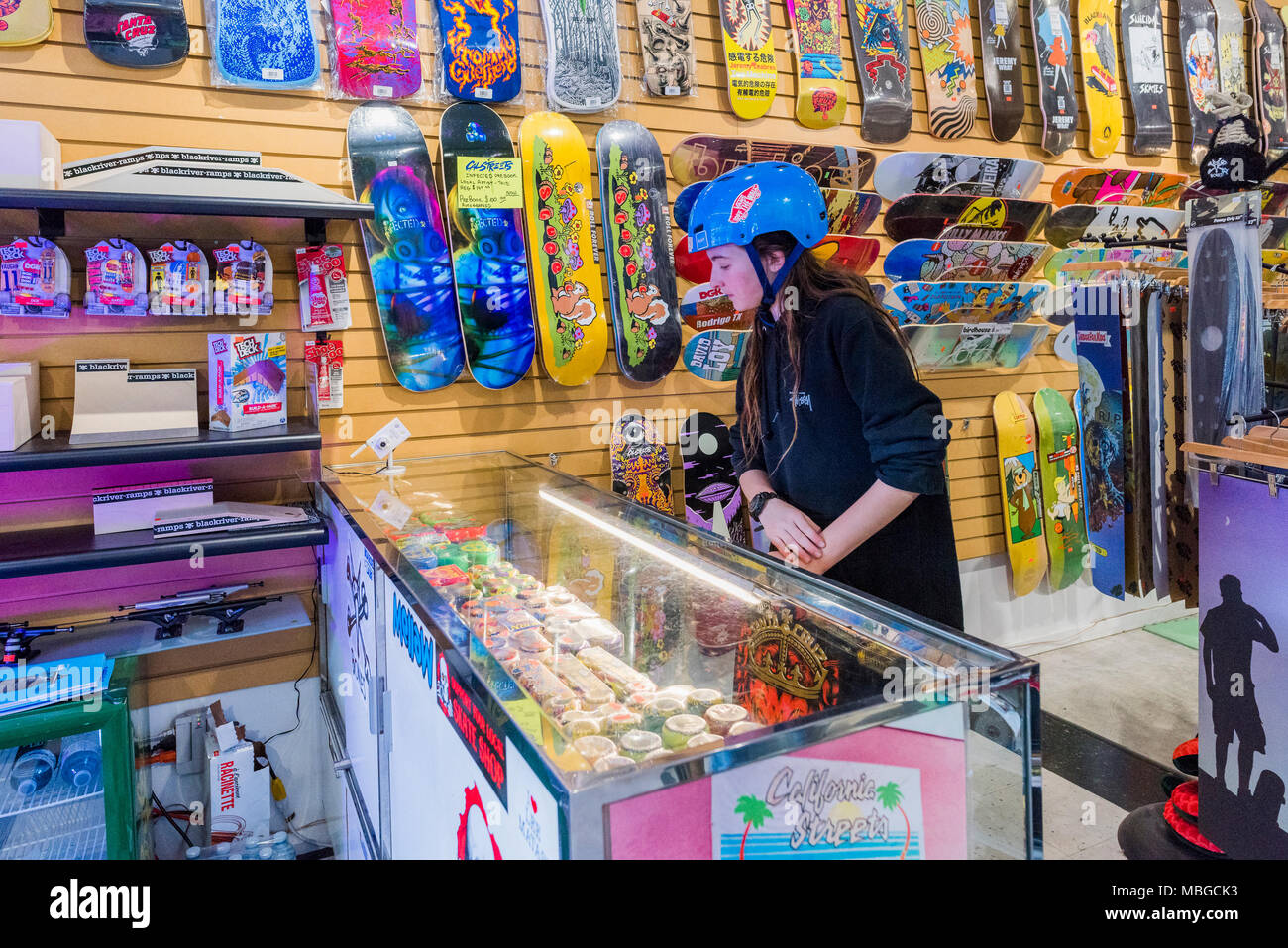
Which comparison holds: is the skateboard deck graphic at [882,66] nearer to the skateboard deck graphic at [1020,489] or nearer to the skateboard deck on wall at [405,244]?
the skateboard deck graphic at [1020,489]

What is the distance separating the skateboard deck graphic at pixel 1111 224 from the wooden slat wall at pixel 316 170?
600 millimetres

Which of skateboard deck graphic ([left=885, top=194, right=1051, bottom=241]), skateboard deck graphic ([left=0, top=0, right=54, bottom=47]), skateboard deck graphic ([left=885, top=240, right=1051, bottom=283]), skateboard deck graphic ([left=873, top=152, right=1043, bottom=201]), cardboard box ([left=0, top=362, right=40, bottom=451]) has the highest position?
skateboard deck graphic ([left=0, top=0, right=54, bottom=47])

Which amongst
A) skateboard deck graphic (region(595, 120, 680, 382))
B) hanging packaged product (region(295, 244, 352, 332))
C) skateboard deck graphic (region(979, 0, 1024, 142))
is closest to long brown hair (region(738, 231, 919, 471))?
skateboard deck graphic (region(595, 120, 680, 382))

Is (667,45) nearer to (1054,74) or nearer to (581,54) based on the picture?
(581,54)

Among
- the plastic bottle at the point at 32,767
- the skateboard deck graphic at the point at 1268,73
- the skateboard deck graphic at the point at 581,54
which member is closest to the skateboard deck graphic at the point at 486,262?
the skateboard deck graphic at the point at 581,54

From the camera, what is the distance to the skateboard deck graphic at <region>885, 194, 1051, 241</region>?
3.35 meters

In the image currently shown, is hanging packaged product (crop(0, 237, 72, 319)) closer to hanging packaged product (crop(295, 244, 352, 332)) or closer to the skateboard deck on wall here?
hanging packaged product (crop(295, 244, 352, 332))

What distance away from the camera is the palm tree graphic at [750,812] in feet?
2.77

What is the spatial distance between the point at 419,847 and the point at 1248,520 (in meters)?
2.01

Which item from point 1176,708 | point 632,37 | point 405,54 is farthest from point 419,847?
point 1176,708

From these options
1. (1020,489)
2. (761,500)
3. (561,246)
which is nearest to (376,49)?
(561,246)

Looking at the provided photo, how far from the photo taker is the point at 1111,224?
154 inches

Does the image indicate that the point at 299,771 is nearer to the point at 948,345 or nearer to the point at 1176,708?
the point at 948,345

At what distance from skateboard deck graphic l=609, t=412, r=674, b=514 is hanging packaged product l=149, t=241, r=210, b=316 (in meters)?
1.40
